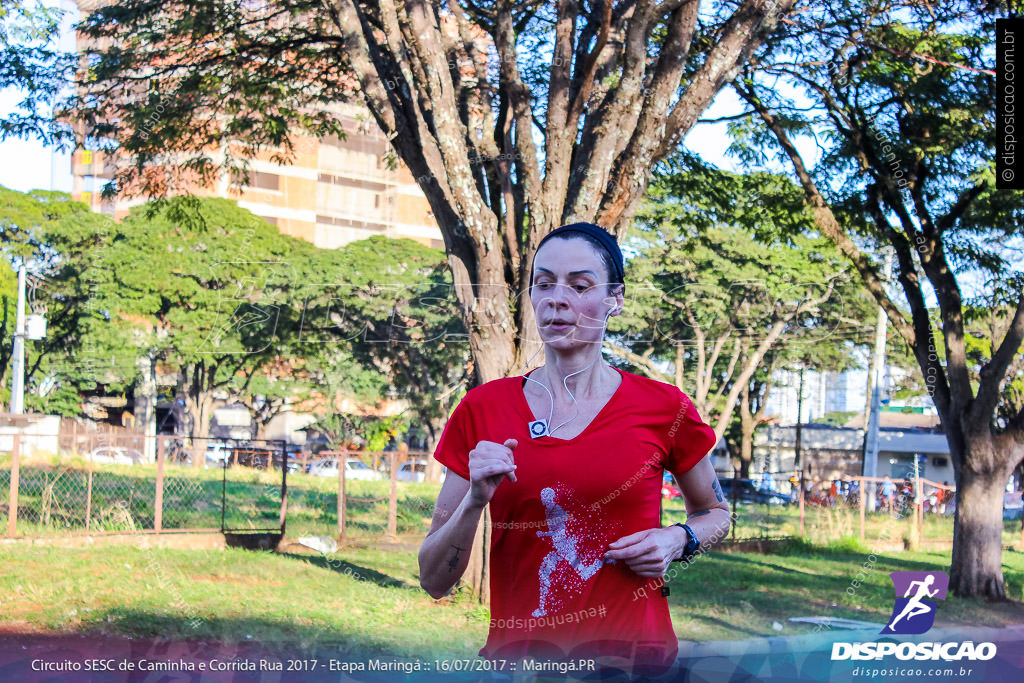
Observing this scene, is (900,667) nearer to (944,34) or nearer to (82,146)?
(944,34)

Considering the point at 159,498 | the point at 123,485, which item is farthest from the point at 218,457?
the point at 159,498

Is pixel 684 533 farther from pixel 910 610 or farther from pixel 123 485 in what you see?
pixel 123 485

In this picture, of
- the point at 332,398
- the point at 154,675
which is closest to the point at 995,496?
the point at 154,675

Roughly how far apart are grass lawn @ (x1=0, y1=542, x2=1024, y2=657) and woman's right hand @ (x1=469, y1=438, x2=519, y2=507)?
15.4 feet

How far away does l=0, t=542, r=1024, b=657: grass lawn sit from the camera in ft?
24.2

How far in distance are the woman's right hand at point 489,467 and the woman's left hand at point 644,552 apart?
0.95 ft

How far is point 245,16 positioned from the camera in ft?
38.2

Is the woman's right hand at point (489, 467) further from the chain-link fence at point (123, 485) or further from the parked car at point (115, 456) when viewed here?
the parked car at point (115, 456)

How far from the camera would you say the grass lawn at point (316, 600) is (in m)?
7.37

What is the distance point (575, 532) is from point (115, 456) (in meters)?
13.1

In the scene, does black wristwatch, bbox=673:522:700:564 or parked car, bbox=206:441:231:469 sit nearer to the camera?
black wristwatch, bbox=673:522:700:564

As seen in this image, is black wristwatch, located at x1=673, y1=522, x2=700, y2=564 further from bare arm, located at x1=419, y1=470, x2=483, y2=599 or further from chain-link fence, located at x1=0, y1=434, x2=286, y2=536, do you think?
chain-link fence, located at x1=0, y1=434, x2=286, y2=536

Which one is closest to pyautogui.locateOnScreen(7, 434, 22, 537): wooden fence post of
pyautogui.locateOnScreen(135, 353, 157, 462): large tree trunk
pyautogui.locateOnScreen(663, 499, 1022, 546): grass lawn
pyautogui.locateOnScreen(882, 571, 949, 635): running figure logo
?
pyautogui.locateOnScreen(882, 571, 949, 635): running figure logo

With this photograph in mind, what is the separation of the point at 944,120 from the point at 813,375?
997 inches
